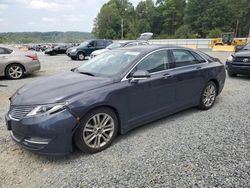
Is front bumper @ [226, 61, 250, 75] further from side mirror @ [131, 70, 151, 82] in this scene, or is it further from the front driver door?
side mirror @ [131, 70, 151, 82]

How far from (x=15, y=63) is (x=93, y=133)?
282 inches

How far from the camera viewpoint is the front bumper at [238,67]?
839 centimetres

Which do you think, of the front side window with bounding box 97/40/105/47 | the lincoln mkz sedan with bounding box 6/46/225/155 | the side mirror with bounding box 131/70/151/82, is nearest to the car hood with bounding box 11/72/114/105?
the lincoln mkz sedan with bounding box 6/46/225/155

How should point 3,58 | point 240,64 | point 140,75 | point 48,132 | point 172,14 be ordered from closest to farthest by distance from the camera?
1. point 48,132
2. point 140,75
3. point 240,64
4. point 3,58
5. point 172,14

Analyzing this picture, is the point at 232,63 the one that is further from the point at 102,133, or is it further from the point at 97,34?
the point at 97,34

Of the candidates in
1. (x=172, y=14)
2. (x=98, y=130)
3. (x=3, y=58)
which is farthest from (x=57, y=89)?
(x=172, y=14)

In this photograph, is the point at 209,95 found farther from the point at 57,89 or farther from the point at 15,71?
the point at 15,71

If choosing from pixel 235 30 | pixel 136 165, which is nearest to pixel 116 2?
pixel 235 30

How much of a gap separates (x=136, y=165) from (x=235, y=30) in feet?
240

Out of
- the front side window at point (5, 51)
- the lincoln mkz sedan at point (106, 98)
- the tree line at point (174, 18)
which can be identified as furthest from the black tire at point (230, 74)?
the tree line at point (174, 18)

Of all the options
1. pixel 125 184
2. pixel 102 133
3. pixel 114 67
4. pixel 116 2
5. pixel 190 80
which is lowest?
pixel 125 184

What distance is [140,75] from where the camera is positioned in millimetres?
3811

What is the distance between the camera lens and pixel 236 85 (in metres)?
7.76

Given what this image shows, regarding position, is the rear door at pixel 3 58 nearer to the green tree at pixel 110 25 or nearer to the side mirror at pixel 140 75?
the side mirror at pixel 140 75
